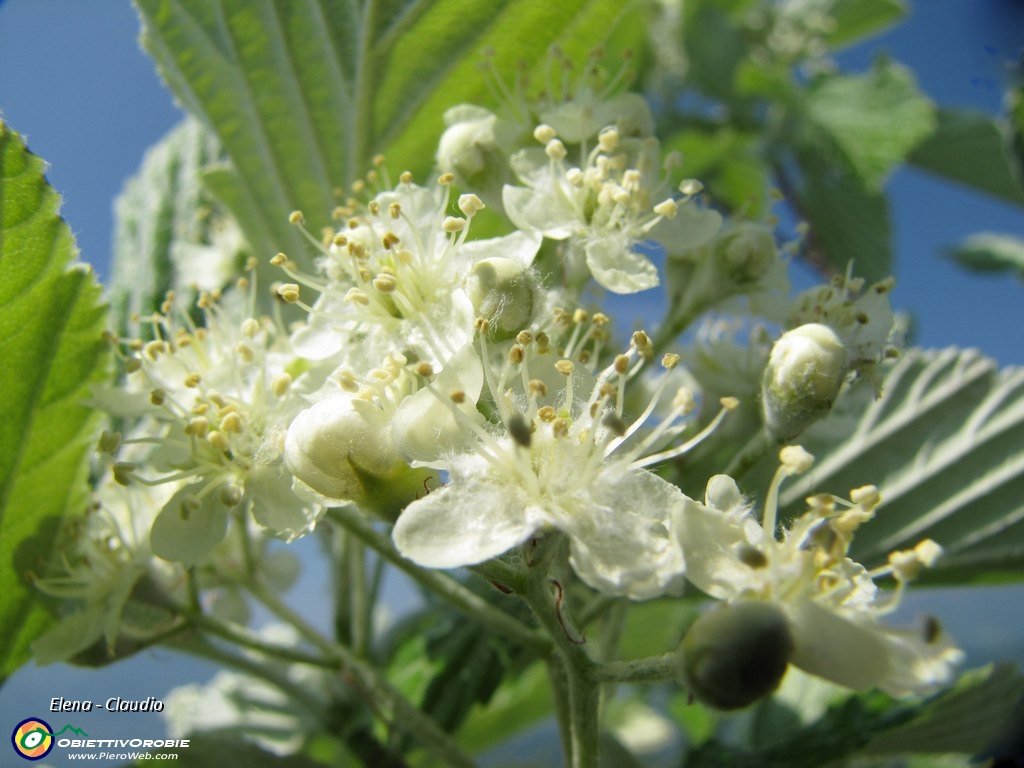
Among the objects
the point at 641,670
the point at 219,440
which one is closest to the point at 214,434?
the point at 219,440

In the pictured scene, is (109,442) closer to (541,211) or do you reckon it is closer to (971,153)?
(541,211)

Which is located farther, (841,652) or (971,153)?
(971,153)

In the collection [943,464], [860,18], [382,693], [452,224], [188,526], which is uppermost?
[860,18]

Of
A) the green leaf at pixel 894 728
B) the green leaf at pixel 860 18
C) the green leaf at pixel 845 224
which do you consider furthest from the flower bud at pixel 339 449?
the green leaf at pixel 860 18

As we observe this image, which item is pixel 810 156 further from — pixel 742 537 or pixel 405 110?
pixel 742 537

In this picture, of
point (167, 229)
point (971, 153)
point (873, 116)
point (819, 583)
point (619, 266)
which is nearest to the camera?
point (819, 583)

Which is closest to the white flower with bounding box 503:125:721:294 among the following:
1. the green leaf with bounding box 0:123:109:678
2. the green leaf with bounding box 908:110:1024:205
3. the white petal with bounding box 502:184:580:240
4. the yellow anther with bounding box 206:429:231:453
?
the white petal with bounding box 502:184:580:240

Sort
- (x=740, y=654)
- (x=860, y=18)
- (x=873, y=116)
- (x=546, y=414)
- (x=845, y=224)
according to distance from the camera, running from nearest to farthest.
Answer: (x=740, y=654), (x=546, y=414), (x=873, y=116), (x=845, y=224), (x=860, y=18)

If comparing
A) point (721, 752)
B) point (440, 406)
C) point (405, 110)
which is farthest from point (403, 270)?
point (721, 752)

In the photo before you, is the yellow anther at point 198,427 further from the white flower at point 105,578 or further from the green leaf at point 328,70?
the green leaf at point 328,70
